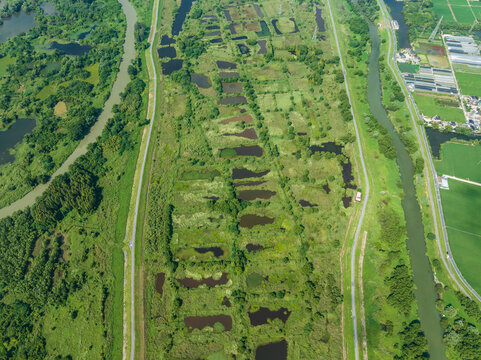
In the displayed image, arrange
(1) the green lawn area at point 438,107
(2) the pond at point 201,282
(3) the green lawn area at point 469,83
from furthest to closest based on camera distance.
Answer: (3) the green lawn area at point 469,83 → (1) the green lawn area at point 438,107 → (2) the pond at point 201,282

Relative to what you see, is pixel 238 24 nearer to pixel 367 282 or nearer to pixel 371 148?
pixel 371 148

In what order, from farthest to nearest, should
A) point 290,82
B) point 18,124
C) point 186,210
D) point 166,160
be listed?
point 290,82 < point 18,124 < point 166,160 < point 186,210

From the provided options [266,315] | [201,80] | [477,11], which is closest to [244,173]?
[266,315]

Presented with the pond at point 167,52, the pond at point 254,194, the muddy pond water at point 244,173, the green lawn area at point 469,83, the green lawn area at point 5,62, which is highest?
the green lawn area at point 5,62

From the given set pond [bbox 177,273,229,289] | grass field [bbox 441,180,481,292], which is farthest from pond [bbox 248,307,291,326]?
grass field [bbox 441,180,481,292]

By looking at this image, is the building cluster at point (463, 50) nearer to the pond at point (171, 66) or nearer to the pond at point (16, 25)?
the pond at point (171, 66)

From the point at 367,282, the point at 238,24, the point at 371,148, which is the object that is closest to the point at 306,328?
the point at 367,282

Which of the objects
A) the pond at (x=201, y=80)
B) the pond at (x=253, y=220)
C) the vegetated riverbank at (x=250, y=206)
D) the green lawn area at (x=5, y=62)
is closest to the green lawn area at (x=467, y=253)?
the vegetated riverbank at (x=250, y=206)
